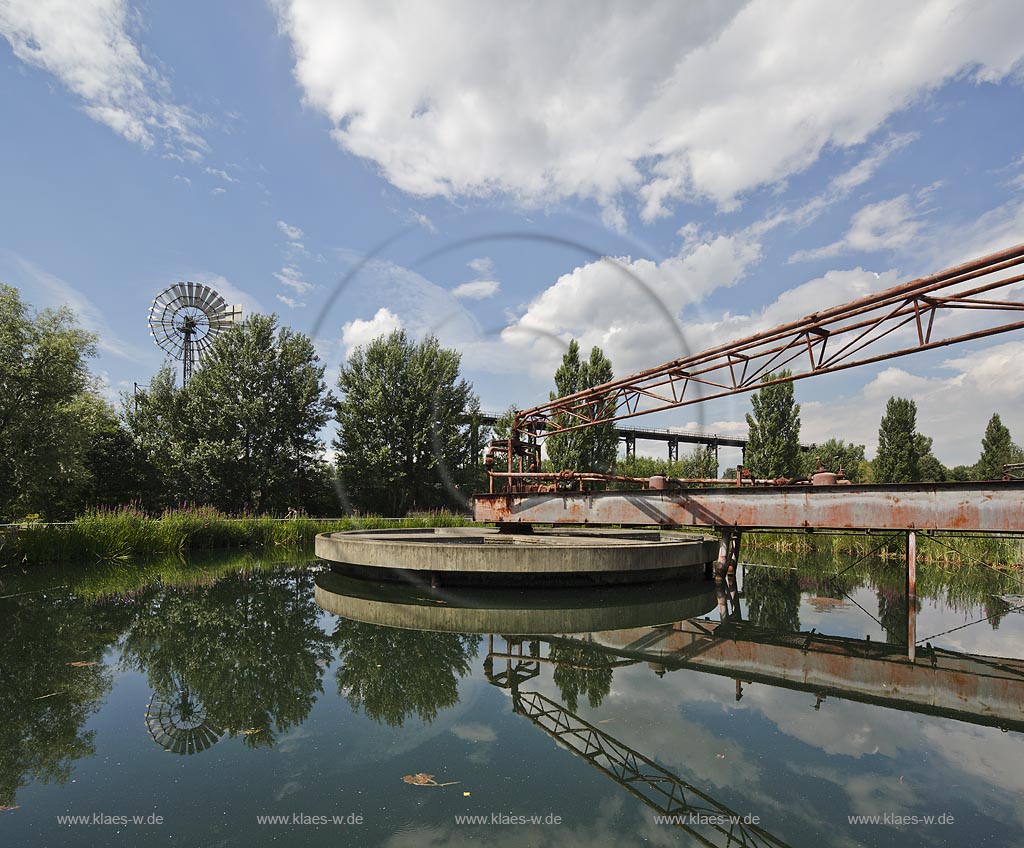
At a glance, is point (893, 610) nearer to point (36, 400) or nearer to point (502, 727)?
point (502, 727)

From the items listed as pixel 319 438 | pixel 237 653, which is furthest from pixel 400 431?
pixel 237 653

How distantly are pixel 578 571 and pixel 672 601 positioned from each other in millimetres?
2237

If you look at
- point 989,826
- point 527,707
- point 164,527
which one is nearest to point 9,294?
point 164,527

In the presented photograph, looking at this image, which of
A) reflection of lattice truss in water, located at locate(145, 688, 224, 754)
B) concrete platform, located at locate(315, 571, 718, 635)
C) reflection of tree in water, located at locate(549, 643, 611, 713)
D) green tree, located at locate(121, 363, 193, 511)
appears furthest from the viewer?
green tree, located at locate(121, 363, 193, 511)

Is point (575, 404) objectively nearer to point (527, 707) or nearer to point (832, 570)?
point (832, 570)

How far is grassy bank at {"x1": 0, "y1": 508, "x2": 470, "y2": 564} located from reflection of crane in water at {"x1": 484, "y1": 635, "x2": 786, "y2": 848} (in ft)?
55.8

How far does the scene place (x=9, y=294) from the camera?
20781 millimetres

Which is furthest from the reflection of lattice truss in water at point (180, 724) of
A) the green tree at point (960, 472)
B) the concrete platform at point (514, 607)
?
the green tree at point (960, 472)

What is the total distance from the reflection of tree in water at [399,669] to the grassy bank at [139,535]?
42.9 ft

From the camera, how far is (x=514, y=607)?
10.8 meters

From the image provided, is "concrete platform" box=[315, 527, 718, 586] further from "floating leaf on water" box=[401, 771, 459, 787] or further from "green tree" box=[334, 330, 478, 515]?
"green tree" box=[334, 330, 478, 515]

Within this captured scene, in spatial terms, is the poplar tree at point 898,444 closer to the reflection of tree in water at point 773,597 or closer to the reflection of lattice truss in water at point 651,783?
the reflection of tree in water at point 773,597

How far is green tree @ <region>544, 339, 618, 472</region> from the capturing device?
38.1 meters

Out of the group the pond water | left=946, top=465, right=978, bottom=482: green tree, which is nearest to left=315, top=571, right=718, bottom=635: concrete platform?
the pond water
